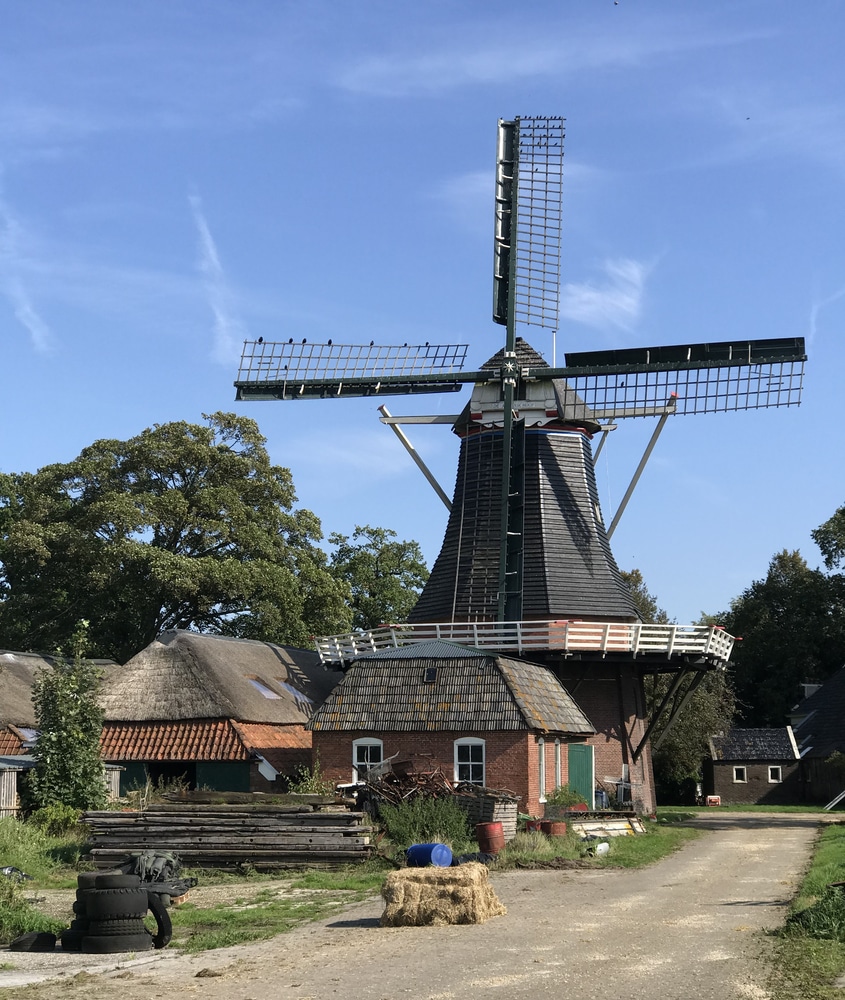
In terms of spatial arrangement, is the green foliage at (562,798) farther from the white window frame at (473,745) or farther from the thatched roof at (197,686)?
the thatched roof at (197,686)

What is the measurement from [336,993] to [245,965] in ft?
6.24

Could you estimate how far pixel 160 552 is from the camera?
156 feet

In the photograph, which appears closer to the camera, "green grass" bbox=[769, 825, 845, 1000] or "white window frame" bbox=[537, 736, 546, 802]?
"green grass" bbox=[769, 825, 845, 1000]

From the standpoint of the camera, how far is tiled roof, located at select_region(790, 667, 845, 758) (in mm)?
55625

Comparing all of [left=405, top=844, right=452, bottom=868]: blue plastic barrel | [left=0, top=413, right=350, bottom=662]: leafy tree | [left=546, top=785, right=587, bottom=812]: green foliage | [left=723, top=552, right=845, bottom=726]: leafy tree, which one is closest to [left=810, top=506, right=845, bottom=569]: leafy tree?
[left=723, top=552, right=845, bottom=726]: leafy tree

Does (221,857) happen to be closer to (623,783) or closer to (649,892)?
(649,892)

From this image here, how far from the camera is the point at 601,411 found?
38.8 m

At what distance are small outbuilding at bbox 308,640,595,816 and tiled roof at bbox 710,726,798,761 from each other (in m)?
28.0

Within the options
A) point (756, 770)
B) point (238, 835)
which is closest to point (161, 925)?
point (238, 835)

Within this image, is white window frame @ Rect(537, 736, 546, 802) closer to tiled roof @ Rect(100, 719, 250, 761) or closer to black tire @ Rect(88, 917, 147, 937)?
tiled roof @ Rect(100, 719, 250, 761)

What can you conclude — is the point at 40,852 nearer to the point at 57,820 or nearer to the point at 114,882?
the point at 57,820

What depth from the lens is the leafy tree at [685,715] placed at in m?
48.8

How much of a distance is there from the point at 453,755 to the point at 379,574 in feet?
109

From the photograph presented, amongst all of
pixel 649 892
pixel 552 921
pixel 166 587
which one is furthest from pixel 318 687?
pixel 552 921
